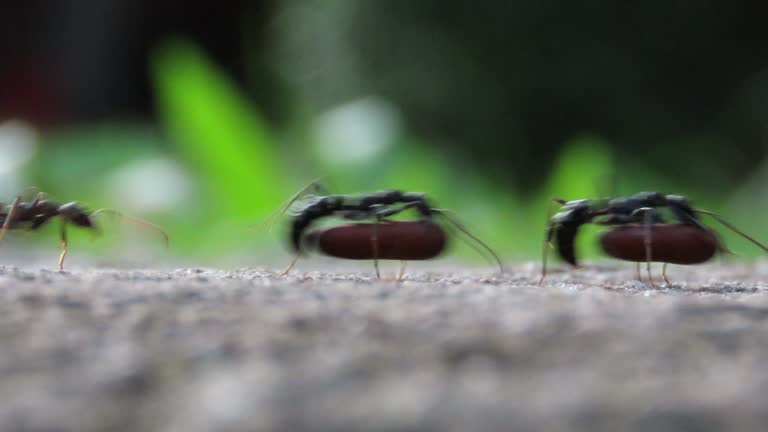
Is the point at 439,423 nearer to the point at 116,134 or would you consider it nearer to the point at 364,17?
the point at 364,17

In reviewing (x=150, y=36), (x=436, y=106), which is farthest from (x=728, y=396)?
(x=150, y=36)

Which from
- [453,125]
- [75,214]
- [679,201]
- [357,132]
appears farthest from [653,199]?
[453,125]

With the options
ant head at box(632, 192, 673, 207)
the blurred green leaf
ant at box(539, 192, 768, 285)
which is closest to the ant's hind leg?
ant at box(539, 192, 768, 285)

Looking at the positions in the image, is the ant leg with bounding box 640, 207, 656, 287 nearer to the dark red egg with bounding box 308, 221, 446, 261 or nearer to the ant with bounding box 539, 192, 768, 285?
the ant with bounding box 539, 192, 768, 285

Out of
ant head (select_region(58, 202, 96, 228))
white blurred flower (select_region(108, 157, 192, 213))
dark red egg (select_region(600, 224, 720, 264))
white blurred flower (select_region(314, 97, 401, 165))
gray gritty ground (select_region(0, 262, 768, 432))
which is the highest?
white blurred flower (select_region(314, 97, 401, 165))

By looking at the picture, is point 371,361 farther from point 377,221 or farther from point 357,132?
point 357,132
